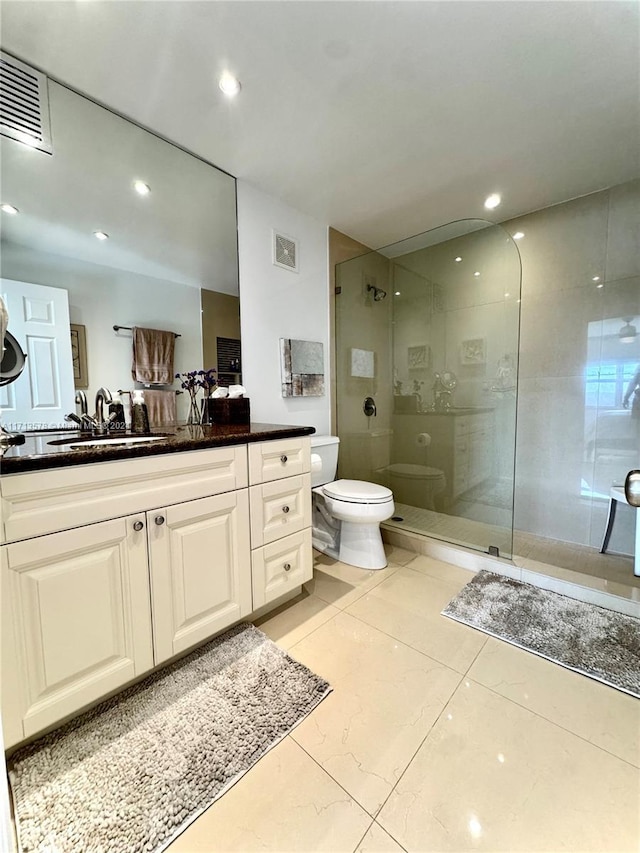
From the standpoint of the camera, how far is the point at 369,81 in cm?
131

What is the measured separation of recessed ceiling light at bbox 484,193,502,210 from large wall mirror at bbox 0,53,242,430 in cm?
156

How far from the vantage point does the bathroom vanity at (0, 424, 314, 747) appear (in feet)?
2.96

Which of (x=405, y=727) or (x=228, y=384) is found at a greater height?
(x=228, y=384)

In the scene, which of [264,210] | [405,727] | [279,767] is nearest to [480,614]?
[405,727]

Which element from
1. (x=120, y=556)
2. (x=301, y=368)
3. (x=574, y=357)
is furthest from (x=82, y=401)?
(x=574, y=357)

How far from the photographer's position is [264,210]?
2.05 meters

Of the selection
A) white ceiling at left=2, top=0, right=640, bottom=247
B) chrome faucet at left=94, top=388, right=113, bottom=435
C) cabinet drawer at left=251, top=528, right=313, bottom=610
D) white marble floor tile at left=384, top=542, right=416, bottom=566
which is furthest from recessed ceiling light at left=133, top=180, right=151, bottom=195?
white marble floor tile at left=384, top=542, right=416, bottom=566

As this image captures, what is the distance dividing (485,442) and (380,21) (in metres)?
2.19

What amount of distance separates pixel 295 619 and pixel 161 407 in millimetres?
1227

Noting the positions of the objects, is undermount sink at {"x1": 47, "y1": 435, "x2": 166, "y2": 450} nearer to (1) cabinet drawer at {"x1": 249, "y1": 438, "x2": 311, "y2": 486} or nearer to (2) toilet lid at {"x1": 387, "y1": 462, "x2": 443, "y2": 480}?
(1) cabinet drawer at {"x1": 249, "y1": 438, "x2": 311, "y2": 486}

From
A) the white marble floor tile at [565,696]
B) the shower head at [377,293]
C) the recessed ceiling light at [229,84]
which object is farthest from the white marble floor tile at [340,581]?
the recessed ceiling light at [229,84]

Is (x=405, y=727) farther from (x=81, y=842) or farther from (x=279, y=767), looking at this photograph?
(x=81, y=842)

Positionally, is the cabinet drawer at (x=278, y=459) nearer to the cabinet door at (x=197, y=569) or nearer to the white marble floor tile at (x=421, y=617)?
the cabinet door at (x=197, y=569)

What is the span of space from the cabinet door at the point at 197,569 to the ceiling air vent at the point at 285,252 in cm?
153
